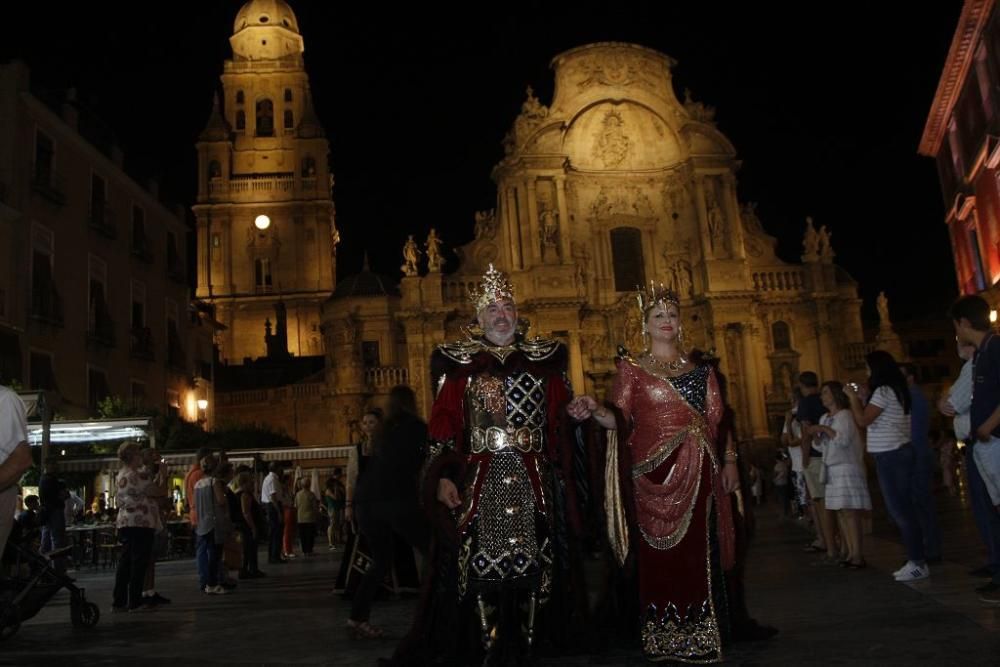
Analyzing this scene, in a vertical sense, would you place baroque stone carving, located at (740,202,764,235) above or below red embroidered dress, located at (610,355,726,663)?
above

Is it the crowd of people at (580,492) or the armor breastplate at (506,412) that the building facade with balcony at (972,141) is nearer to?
the crowd of people at (580,492)

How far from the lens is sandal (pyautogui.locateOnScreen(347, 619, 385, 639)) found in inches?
247

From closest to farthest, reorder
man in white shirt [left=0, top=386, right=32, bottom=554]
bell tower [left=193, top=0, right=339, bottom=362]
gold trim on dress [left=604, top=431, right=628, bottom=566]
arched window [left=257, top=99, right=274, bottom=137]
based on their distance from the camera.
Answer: man in white shirt [left=0, top=386, right=32, bottom=554] → gold trim on dress [left=604, top=431, right=628, bottom=566] → bell tower [left=193, top=0, right=339, bottom=362] → arched window [left=257, top=99, right=274, bottom=137]

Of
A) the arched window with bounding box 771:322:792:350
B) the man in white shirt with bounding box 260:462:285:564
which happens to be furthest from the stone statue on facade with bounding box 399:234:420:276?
the man in white shirt with bounding box 260:462:285:564

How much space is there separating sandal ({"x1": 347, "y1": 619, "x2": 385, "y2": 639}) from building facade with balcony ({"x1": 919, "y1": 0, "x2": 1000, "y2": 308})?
21443 millimetres

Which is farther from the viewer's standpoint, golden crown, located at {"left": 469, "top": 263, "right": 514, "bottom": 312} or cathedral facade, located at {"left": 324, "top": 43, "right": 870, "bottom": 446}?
cathedral facade, located at {"left": 324, "top": 43, "right": 870, "bottom": 446}

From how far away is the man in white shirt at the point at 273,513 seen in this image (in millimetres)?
15352

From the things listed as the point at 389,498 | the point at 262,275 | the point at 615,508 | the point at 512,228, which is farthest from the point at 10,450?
the point at 262,275

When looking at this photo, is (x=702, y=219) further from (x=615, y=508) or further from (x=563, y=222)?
(x=615, y=508)

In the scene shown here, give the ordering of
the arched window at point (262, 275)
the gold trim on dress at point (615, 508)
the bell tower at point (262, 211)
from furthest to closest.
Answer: the arched window at point (262, 275), the bell tower at point (262, 211), the gold trim on dress at point (615, 508)

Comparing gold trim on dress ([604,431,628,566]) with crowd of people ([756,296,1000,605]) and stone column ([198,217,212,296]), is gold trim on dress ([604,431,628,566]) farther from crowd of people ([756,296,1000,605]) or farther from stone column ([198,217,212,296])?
stone column ([198,217,212,296])

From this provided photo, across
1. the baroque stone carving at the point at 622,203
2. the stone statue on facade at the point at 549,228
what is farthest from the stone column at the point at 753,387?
the stone statue on facade at the point at 549,228

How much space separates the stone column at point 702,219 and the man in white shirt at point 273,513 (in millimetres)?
21594

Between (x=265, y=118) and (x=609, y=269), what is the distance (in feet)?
109
